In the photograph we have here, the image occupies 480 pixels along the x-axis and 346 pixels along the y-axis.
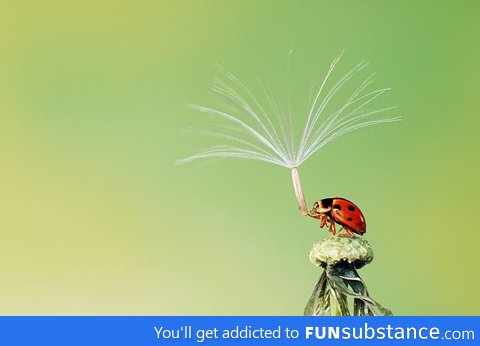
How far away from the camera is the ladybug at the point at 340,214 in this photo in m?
2.01

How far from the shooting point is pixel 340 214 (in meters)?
2.03

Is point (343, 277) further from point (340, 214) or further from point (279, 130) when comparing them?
point (279, 130)

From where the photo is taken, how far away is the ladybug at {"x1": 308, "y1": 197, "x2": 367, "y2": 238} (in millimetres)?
2010

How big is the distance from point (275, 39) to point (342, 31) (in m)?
0.34

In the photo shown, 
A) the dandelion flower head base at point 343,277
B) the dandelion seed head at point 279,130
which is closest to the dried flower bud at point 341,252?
the dandelion flower head base at point 343,277

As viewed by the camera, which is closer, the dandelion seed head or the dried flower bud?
the dried flower bud

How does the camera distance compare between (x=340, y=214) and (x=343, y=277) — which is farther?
(x=340, y=214)

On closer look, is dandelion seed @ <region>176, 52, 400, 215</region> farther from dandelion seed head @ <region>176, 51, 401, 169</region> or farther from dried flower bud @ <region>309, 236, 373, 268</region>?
dried flower bud @ <region>309, 236, 373, 268</region>

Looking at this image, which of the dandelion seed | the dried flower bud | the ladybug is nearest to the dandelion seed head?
the dandelion seed

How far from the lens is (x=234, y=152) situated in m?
2.37

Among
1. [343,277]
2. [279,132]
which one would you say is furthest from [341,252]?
[279,132]

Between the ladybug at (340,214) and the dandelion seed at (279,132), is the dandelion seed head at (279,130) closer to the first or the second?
the dandelion seed at (279,132)

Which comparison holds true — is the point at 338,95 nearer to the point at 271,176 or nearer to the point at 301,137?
the point at 271,176

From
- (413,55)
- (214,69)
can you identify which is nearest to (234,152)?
(214,69)
